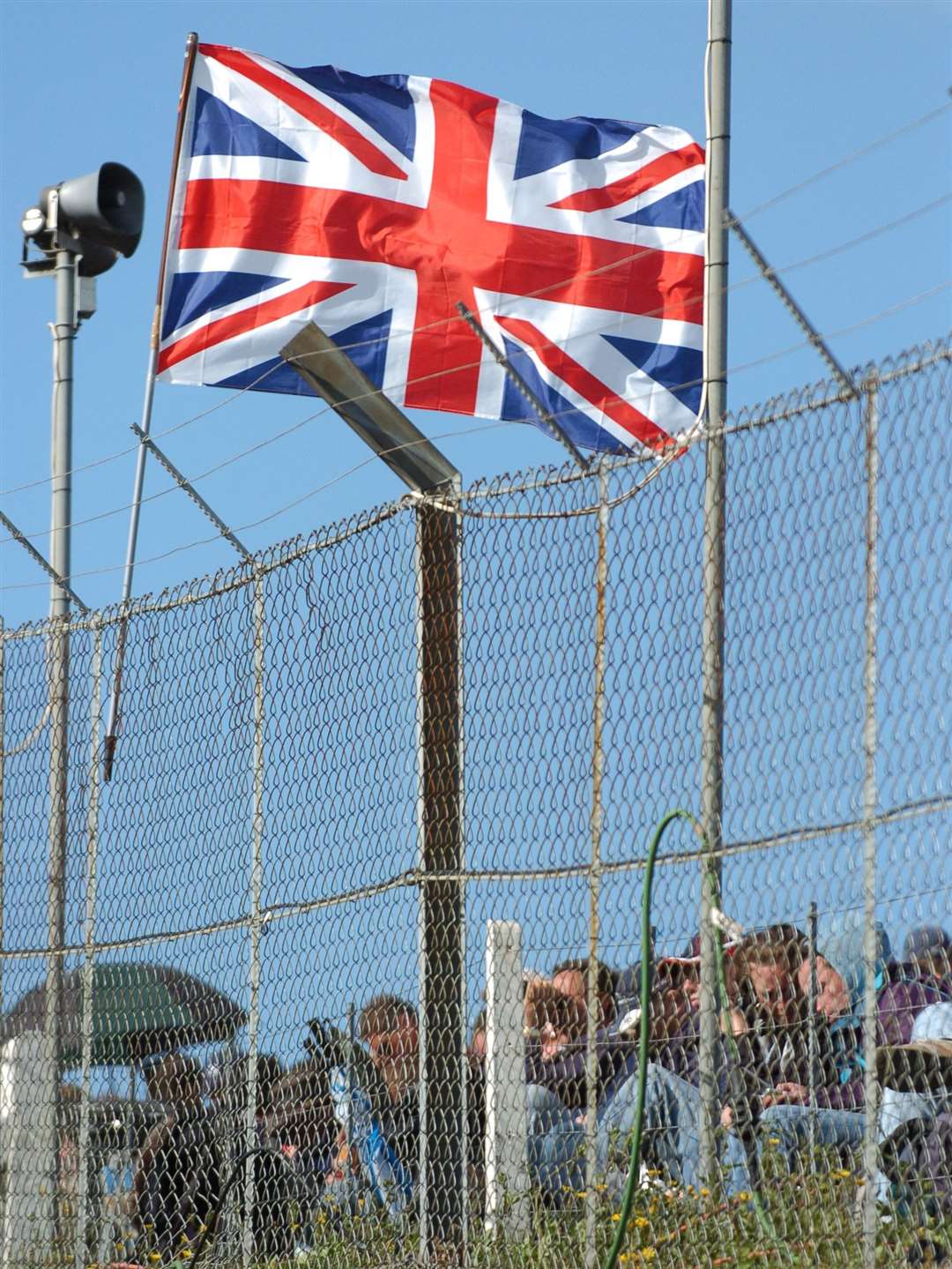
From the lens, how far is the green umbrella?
24.0 feet

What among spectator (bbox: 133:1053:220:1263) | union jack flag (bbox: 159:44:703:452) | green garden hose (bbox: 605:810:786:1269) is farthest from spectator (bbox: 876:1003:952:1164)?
union jack flag (bbox: 159:44:703:452)

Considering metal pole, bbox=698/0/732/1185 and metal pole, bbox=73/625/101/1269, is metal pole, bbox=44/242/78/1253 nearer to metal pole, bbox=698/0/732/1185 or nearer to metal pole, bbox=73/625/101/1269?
metal pole, bbox=73/625/101/1269

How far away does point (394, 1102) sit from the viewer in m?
6.54

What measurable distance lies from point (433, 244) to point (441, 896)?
765 centimetres

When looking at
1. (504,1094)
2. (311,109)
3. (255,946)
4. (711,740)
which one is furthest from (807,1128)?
(311,109)

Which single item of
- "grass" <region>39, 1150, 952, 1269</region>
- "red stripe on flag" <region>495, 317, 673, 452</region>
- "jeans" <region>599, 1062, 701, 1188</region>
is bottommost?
"grass" <region>39, 1150, 952, 1269</region>

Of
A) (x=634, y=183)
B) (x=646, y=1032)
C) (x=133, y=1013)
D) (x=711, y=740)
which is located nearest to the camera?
(x=711, y=740)

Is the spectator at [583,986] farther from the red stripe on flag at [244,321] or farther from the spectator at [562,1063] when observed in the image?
the red stripe on flag at [244,321]

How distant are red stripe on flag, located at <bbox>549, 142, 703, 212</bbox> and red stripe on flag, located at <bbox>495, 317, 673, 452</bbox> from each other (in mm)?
1012

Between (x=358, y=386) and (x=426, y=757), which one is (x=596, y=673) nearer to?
(x=426, y=757)

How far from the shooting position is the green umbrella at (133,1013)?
7.31 metres

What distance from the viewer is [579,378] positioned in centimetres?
1316

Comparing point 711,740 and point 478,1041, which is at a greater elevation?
point 711,740

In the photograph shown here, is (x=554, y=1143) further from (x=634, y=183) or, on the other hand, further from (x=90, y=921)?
(x=634, y=183)
